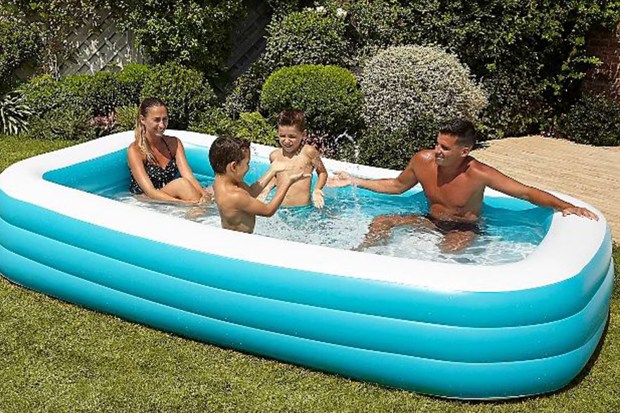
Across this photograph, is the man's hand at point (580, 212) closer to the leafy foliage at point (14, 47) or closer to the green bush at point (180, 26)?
the green bush at point (180, 26)

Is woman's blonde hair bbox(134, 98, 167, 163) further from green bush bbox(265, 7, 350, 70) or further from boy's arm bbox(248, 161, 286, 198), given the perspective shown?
green bush bbox(265, 7, 350, 70)

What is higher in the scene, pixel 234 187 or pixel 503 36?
pixel 503 36

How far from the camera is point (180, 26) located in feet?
30.7

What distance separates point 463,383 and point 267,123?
5.32 metres

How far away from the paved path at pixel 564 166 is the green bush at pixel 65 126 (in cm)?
411

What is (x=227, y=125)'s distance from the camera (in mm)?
8633

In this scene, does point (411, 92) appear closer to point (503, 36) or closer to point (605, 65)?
point (503, 36)

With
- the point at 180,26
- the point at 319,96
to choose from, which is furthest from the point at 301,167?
the point at 180,26

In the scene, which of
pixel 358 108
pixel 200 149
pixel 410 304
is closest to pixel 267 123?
pixel 358 108

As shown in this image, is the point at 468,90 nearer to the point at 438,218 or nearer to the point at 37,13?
the point at 438,218

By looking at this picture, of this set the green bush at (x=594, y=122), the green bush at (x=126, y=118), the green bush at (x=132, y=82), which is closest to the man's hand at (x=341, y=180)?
the green bush at (x=126, y=118)

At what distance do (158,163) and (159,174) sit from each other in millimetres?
88

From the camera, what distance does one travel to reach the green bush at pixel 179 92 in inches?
345

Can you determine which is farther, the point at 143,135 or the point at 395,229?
the point at 143,135
